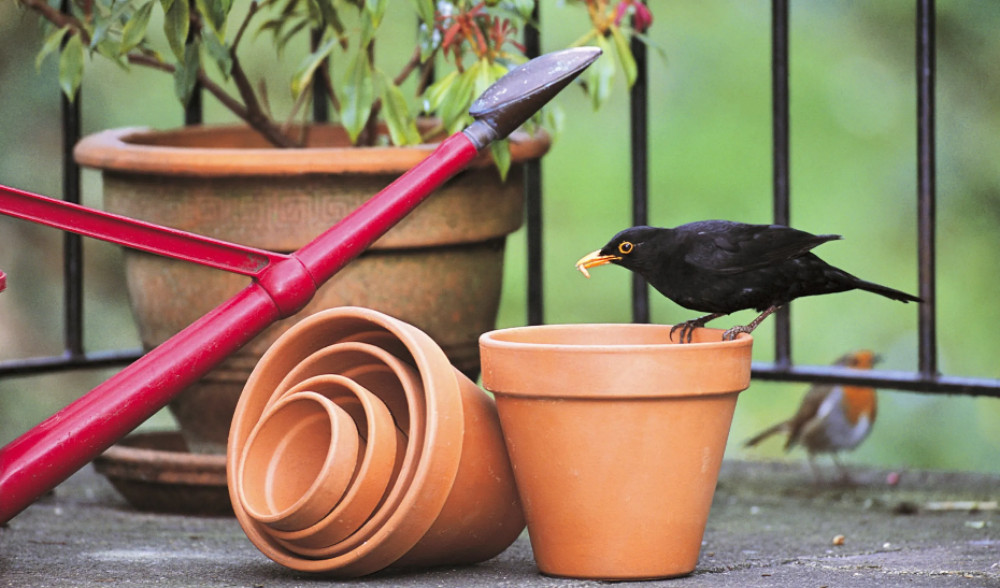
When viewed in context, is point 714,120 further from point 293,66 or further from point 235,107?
point 235,107

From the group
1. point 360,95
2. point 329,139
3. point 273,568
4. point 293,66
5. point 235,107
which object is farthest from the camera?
point 293,66

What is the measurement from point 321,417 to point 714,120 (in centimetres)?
220

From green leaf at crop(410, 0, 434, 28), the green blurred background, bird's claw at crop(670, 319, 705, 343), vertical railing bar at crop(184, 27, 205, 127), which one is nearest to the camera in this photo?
bird's claw at crop(670, 319, 705, 343)

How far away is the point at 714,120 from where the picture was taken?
366 centimetres

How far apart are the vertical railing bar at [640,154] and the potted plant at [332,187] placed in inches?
5.2

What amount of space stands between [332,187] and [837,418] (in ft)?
3.91

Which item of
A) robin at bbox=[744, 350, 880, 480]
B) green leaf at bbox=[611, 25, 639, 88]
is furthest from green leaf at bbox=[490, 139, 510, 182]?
robin at bbox=[744, 350, 880, 480]

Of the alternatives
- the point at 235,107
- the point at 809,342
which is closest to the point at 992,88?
the point at 809,342

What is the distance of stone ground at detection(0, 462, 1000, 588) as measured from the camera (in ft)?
5.32

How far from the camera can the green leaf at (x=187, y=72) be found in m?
2.10

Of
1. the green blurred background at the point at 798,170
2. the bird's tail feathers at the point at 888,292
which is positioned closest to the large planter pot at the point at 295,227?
the bird's tail feathers at the point at 888,292

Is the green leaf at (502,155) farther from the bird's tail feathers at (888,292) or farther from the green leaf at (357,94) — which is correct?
the bird's tail feathers at (888,292)

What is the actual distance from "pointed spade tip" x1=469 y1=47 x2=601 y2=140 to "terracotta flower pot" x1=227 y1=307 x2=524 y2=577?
33cm

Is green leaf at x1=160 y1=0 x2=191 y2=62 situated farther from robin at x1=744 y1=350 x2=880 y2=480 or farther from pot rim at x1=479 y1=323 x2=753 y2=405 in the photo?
robin at x1=744 y1=350 x2=880 y2=480
